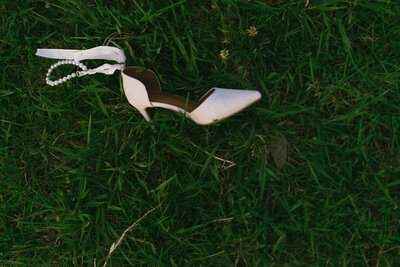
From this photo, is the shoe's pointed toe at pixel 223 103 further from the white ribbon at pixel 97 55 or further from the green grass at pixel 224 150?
the white ribbon at pixel 97 55

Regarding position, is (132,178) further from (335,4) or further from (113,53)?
(335,4)

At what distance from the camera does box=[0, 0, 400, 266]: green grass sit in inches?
48.1

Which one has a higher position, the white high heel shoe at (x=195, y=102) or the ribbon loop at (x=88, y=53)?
the ribbon loop at (x=88, y=53)

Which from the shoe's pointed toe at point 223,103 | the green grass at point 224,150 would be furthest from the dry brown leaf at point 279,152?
the shoe's pointed toe at point 223,103

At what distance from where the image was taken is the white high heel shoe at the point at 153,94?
1155 millimetres

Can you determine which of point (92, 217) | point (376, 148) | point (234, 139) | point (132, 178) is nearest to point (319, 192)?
point (376, 148)

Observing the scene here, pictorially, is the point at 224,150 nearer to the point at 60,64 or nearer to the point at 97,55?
the point at 97,55

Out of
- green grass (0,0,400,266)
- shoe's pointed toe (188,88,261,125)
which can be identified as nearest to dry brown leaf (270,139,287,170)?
green grass (0,0,400,266)

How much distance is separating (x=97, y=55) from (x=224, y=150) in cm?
71

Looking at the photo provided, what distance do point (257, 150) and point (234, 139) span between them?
0.37 ft

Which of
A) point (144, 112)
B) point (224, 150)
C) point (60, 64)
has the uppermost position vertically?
point (60, 64)

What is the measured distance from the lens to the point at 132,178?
131 cm

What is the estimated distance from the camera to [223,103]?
116 cm

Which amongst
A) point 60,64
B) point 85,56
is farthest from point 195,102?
point 60,64
